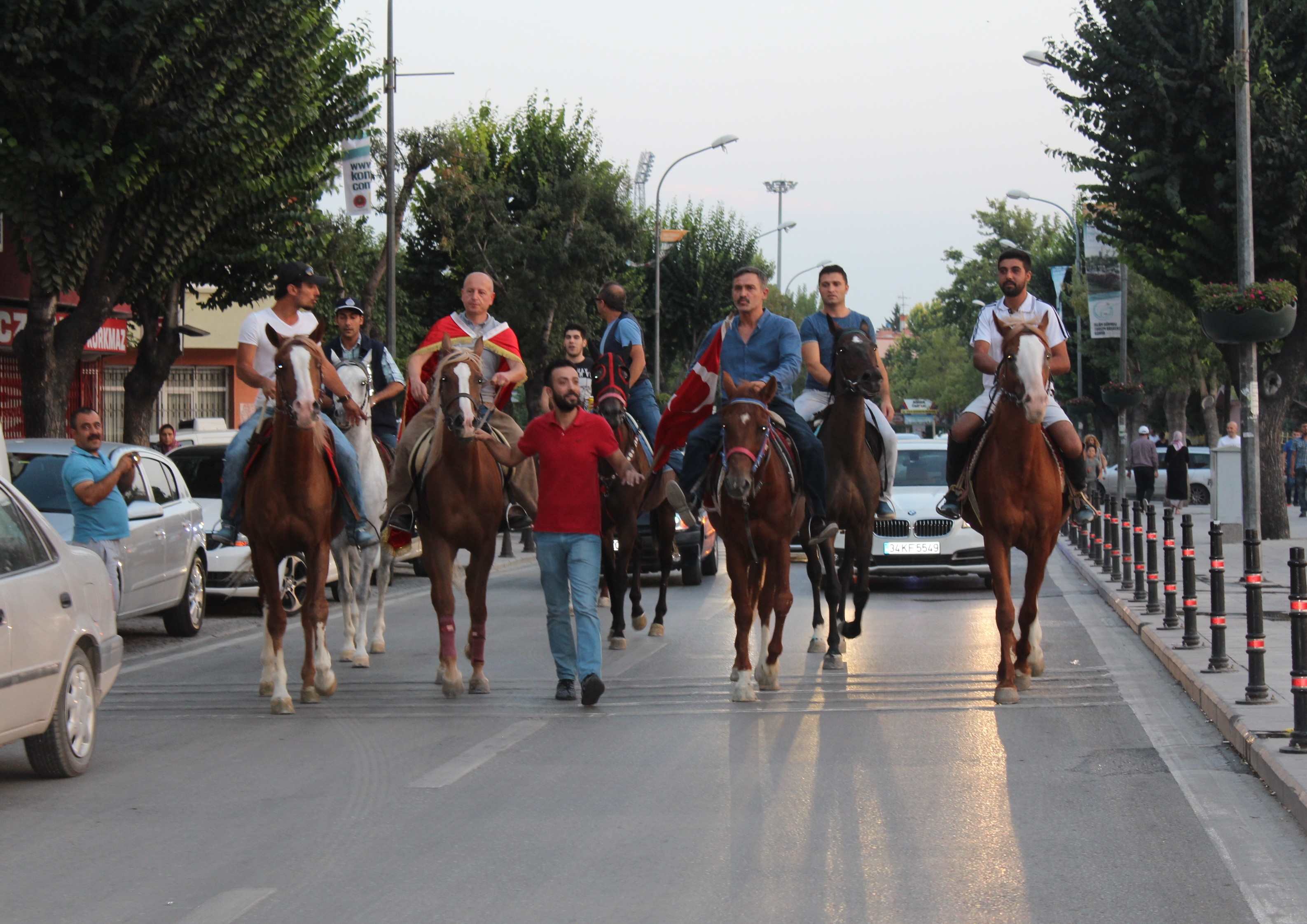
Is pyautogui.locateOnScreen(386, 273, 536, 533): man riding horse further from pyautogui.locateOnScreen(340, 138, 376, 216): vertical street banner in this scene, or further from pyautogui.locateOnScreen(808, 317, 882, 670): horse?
pyautogui.locateOnScreen(340, 138, 376, 216): vertical street banner

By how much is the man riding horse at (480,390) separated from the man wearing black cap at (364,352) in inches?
58.9

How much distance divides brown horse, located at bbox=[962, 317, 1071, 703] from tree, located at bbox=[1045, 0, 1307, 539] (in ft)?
49.9

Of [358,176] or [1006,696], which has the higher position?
[358,176]

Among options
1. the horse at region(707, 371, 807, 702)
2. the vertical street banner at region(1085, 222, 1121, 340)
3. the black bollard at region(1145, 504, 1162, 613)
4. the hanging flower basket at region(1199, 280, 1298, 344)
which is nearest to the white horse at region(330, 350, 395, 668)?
the horse at region(707, 371, 807, 702)

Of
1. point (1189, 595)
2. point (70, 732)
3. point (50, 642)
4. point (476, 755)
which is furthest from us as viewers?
point (1189, 595)

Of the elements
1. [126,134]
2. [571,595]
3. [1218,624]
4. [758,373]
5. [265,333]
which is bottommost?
[1218,624]

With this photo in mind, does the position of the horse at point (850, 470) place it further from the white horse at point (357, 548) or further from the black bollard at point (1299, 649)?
the black bollard at point (1299, 649)

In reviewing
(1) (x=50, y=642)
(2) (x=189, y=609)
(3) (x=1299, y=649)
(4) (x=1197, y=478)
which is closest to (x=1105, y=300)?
(4) (x=1197, y=478)

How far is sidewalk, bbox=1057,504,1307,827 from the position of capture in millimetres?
8211

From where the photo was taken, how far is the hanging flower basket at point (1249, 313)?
63.2 feet

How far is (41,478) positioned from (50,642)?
23.7ft

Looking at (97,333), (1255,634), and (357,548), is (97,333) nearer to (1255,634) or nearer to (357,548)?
(357,548)

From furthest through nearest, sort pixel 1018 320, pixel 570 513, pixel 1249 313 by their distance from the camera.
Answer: pixel 1249 313
pixel 1018 320
pixel 570 513

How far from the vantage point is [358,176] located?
88.9 ft
